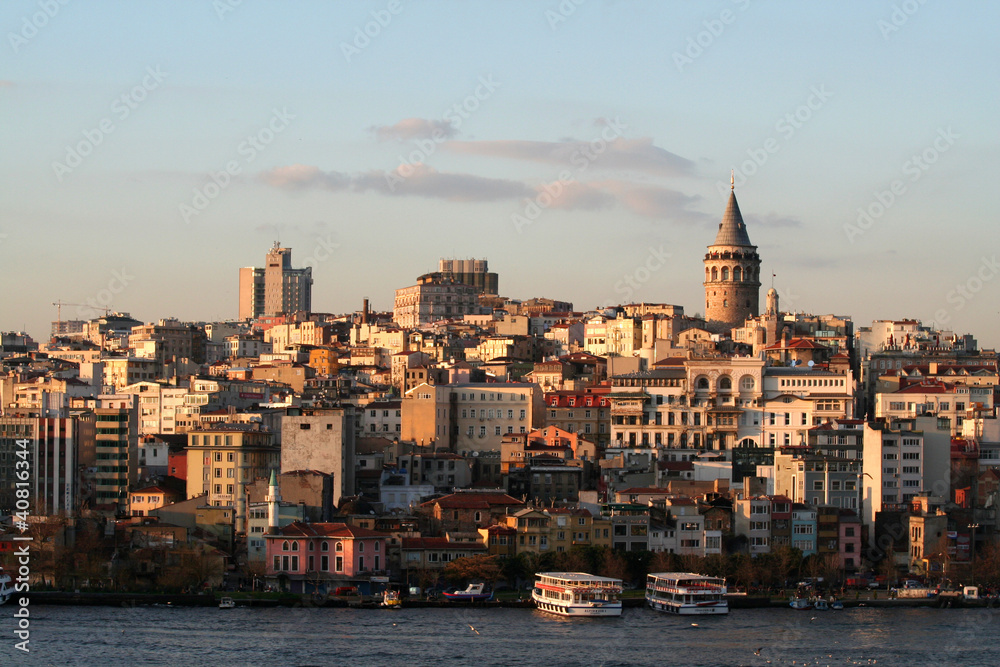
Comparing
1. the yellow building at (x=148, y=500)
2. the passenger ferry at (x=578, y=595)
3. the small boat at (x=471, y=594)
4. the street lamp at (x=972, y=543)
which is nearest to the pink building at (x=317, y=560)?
the small boat at (x=471, y=594)

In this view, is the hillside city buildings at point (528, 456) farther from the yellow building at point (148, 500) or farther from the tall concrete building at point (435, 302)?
the tall concrete building at point (435, 302)

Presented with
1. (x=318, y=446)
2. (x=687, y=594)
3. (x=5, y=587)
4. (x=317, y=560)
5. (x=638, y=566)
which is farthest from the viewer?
(x=318, y=446)

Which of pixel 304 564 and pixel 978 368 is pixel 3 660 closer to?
pixel 304 564

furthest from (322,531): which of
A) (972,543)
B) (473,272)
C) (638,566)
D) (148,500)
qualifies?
(473,272)

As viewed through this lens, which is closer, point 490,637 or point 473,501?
point 490,637

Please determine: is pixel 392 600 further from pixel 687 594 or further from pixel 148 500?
pixel 148 500

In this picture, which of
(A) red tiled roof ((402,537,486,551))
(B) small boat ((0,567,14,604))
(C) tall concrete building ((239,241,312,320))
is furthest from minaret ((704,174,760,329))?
(C) tall concrete building ((239,241,312,320))

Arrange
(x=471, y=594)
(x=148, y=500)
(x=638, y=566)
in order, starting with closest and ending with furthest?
(x=471, y=594) < (x=638, y=566) < (x=148, y=500)
